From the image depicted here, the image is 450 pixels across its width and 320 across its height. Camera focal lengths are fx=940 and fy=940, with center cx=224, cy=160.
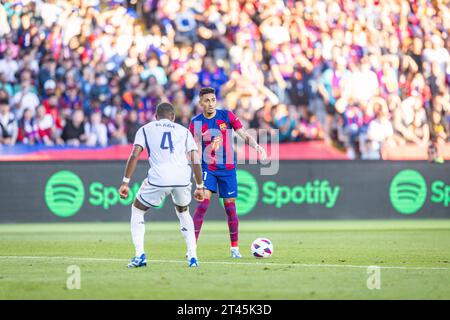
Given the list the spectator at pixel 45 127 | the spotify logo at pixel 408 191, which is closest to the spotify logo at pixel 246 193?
the spotify logo at pixel 408 191

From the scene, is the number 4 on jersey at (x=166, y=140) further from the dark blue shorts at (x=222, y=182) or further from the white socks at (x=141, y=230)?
the dark blue shorts at (x=222, y=182)

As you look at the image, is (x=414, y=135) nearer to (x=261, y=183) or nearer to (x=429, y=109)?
(x=429, y=109)

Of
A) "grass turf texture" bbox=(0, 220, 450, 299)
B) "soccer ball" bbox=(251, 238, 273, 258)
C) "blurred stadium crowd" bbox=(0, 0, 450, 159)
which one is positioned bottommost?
"grass turf texture" bbox=(0, 220, 450, 299)

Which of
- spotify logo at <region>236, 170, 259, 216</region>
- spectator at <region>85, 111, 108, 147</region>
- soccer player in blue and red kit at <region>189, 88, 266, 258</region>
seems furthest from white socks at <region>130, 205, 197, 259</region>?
spotify logo at <region>236, 170, 259, 216</region>

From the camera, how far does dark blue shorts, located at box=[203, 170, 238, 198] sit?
43.7ft

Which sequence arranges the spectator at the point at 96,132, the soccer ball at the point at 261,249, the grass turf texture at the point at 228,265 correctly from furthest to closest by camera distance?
the spectator at the point at 96,132
the soccer ball at the point at 261,249
the grass turf texture at the point at 228,265

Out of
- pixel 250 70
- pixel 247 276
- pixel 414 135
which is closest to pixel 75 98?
pixel 250 70

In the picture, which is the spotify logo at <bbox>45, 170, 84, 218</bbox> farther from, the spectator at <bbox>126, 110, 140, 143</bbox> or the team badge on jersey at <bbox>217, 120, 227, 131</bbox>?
the team badge on jersey at <bbox>217, 120, 227, 131</bbox>

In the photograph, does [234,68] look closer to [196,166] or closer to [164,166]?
[196,166]

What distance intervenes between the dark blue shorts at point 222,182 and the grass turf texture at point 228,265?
91 cm

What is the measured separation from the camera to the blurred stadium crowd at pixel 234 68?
21.7m

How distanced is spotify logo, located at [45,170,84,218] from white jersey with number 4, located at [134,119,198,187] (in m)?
10.9

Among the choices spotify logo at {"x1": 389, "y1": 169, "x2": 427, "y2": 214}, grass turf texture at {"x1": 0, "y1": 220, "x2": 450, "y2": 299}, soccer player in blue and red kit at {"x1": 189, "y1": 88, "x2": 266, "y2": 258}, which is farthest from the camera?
spotify logo at {"x1": 389, "y1": 169, "x2": 427, "y2": 214}
